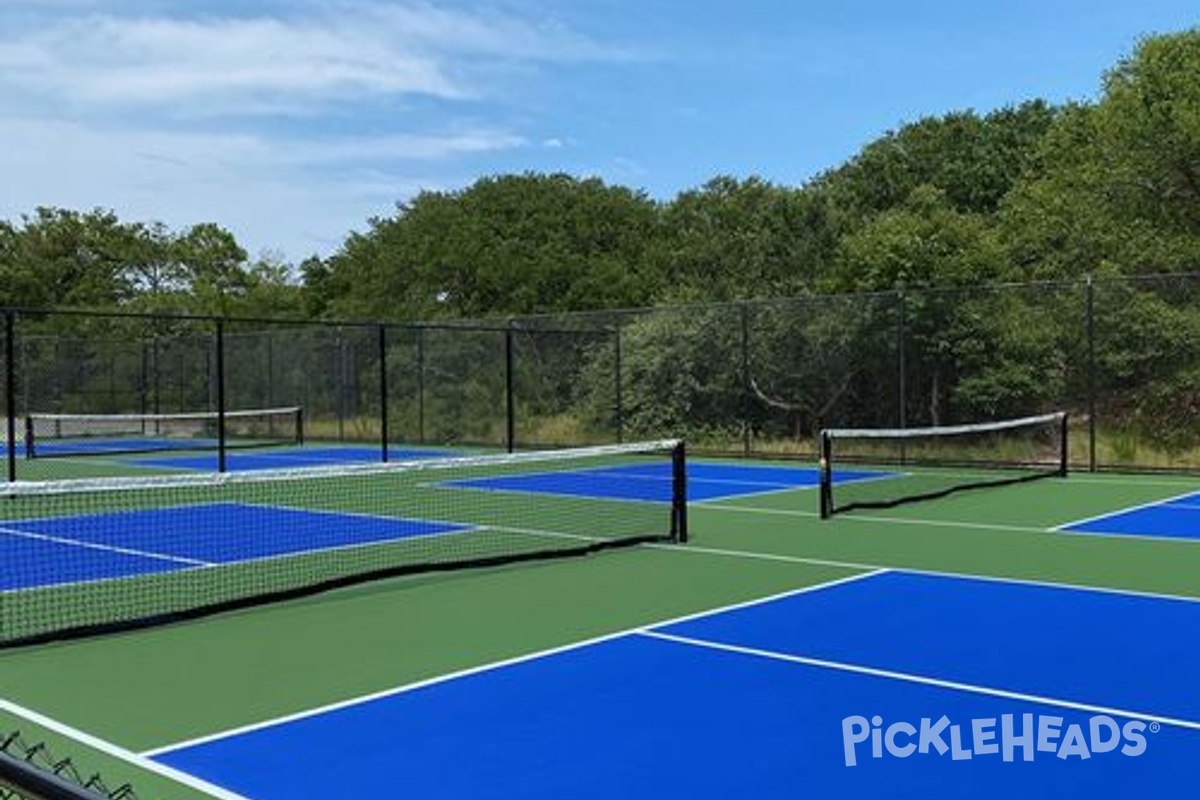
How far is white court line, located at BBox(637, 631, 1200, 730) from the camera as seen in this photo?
16.9ft

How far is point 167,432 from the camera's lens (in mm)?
30188

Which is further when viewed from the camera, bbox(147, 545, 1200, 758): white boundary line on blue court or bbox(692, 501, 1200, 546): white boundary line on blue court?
bbox(692, 501, 1200, 546): white boundary line on blue court

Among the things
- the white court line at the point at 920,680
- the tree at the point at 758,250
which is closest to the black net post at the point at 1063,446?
the white court line at the point at 920,680

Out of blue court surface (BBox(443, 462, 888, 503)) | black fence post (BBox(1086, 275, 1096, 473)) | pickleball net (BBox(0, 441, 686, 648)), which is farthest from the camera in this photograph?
black fence post (BBox(1086, 275, 1096, 473))

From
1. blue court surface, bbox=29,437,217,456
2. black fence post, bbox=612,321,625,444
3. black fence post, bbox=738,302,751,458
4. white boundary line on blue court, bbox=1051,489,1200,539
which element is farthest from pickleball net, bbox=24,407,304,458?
white boundary line on blue court, bbox=1051,489,1200,539

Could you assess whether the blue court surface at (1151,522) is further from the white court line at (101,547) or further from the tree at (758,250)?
the tree at (758,250)

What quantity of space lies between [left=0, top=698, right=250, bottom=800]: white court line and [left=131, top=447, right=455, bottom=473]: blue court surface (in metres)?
13.5

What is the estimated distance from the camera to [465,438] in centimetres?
2514

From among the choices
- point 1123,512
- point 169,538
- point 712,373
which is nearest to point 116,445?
point 712,373

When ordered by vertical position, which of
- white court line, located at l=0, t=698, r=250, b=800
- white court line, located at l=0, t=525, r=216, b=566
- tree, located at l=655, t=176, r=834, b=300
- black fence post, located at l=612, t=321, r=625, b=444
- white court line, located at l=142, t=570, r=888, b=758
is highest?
tree, located at l=655, t=176, r=834, b=300

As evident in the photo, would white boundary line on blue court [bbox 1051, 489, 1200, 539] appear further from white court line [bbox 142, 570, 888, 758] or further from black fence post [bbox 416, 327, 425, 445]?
black fence post [bbox 416, 327, 425, 445]

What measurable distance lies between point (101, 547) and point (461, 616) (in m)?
4.52

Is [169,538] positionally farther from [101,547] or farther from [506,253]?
[506,253]

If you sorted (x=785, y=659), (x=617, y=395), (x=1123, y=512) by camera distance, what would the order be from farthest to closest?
(x=617, y=395), (x=1123, y=512), (x=785, y=659)
